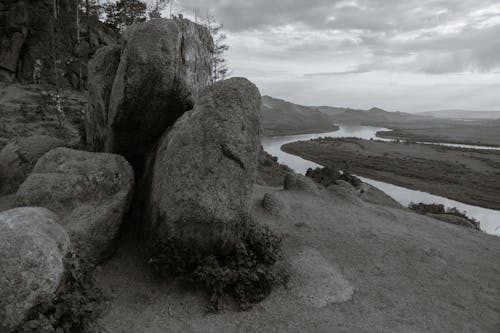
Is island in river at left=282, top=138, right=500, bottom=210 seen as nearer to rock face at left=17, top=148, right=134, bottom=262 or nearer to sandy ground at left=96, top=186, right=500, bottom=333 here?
sandy ground at left=96, top=186, right=500, bottom=333

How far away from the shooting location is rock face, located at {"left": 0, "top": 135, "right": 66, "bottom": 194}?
13.6 m

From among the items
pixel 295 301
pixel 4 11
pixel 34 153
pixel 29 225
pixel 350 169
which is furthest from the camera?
pixel 350 169

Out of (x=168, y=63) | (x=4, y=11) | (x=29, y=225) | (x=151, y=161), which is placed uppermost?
(x=4, y=11)

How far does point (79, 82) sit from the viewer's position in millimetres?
40469

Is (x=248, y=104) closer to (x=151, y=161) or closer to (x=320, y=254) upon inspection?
(x=151, y=161)

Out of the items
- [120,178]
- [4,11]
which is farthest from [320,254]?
[4,11]

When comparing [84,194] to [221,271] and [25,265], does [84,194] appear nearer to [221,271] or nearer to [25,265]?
[25,265]

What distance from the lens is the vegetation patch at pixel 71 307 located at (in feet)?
20.9

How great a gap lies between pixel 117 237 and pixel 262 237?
440 centimetres

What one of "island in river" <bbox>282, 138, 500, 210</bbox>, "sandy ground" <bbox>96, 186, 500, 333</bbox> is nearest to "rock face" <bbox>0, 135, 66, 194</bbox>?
"sandy ground" <bbox>96, 186, 500, 333</bbox>

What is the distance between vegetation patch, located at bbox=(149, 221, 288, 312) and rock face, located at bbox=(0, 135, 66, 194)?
7677 mm

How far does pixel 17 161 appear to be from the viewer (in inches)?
545

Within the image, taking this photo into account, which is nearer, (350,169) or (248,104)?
(248,104)

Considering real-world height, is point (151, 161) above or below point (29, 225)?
above
